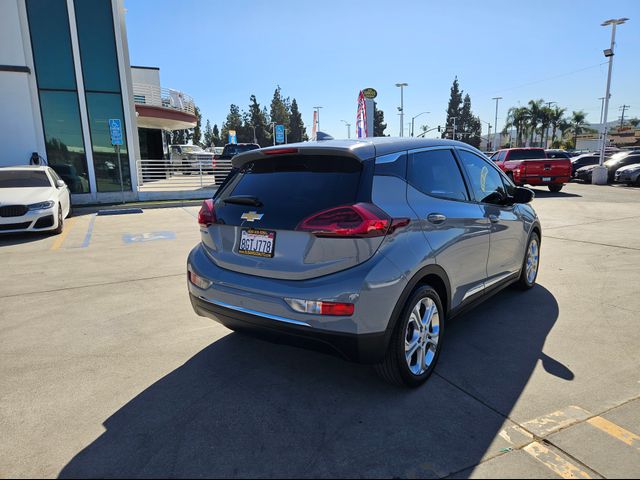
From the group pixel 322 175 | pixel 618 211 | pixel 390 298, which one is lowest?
pixel 618 211

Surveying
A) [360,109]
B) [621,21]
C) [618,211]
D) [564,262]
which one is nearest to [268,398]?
[564,262]

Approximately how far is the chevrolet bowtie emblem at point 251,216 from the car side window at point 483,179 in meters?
2.06

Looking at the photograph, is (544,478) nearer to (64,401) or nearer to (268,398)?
(268,398)

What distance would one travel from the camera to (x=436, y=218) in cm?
316

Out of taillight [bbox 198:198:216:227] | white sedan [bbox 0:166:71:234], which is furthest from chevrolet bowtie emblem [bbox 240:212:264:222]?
white sedan [bbox 0:166:71:234]

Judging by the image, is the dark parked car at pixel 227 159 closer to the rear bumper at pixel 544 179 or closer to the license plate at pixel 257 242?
the rear bumper at pixel 544 179

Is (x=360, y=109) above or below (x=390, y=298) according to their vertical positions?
above

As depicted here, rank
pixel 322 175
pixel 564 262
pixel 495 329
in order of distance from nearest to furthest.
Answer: pixel 322 175 → pixel 495 329 → pixel 564 262

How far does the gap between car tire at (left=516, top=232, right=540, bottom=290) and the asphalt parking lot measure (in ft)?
0.50

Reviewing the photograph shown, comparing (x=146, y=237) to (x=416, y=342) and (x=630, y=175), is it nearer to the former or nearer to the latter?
(x=416, y=342)

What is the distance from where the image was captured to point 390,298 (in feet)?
8.81

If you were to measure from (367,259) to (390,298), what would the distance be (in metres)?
0.29

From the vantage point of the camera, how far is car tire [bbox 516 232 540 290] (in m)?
4.97

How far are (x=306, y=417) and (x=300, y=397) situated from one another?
0.79 ft
